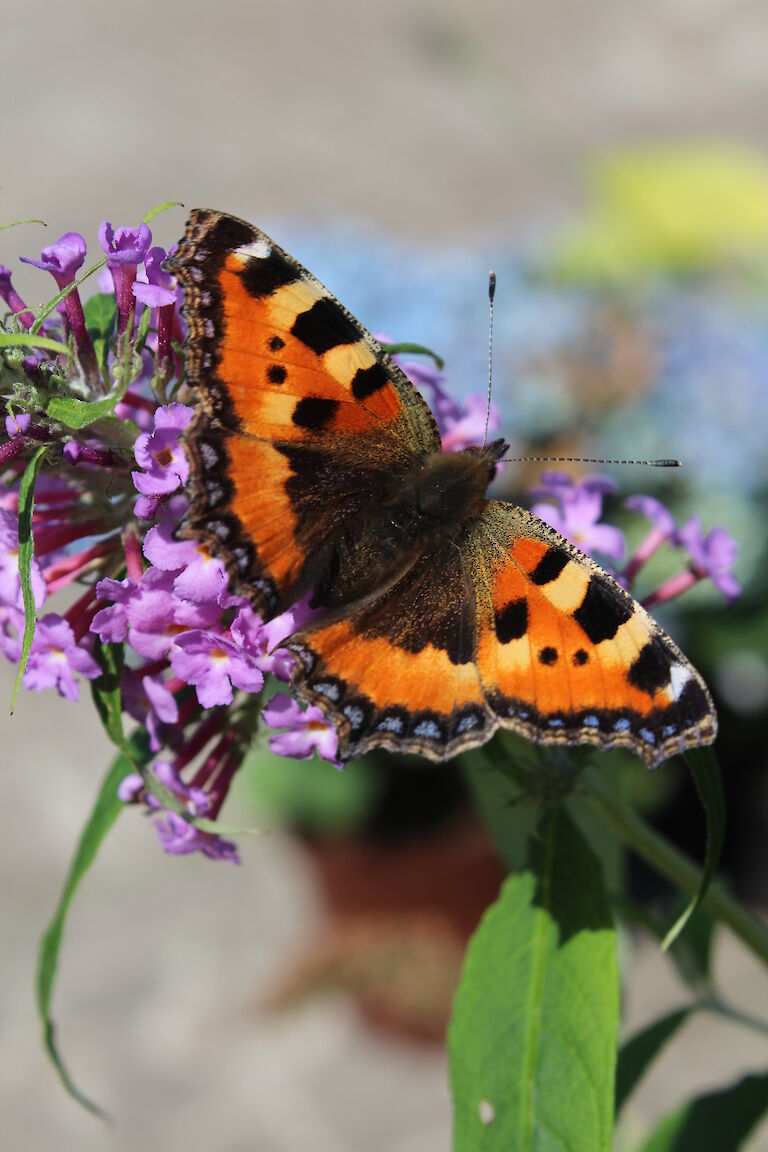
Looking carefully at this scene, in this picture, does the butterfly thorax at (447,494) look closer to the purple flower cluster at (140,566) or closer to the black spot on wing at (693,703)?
the purple flower cluster at (140,566)

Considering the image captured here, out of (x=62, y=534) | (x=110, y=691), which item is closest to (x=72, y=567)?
(x=62, y=534)

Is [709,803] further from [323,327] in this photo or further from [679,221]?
[679,221]

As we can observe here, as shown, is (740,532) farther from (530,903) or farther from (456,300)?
(530,903)

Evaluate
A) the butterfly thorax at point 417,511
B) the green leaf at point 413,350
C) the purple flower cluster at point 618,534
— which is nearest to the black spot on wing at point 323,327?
the green leaf at point 413,350

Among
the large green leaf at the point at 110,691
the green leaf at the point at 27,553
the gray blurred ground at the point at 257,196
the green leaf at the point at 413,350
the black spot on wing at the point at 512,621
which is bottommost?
the gray blurred ground at the point at 257,196

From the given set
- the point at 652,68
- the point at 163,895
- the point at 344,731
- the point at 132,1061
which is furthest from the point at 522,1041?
the point at 652,68

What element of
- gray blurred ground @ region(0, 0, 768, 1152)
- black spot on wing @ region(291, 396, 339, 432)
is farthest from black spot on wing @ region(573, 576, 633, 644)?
gray blurred ground @ region(0, 0, 768, 1152)
